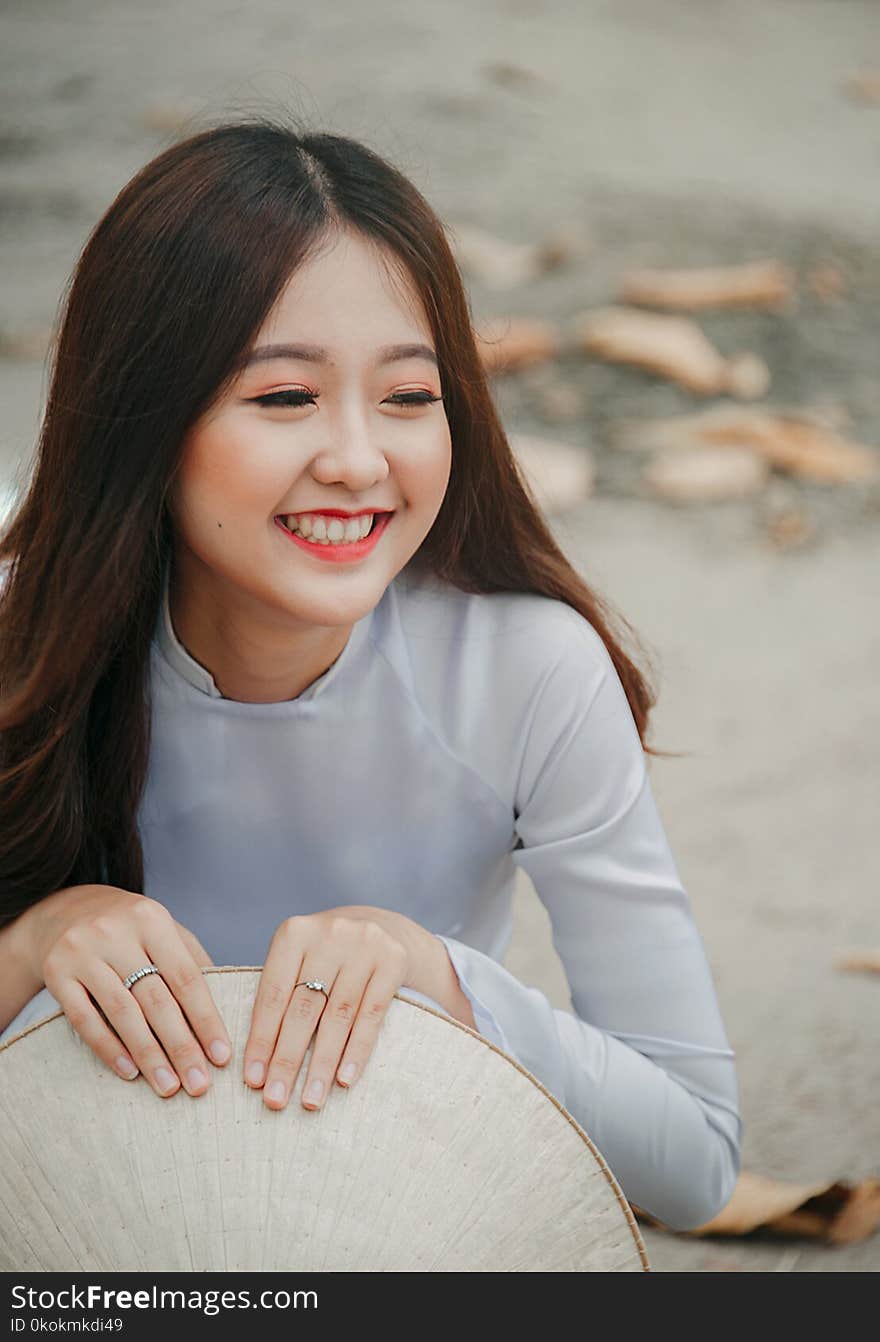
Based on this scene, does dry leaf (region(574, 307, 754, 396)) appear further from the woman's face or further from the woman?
the woman's face

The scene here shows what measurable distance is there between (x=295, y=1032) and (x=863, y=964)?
1344 mm

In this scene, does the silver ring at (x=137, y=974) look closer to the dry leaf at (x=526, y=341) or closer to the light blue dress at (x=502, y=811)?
the light blue dress at (x=502, y=811)

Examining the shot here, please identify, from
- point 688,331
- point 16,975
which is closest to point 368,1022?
point 16,975

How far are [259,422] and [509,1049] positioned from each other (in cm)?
55

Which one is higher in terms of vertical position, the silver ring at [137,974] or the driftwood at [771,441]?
the silver ring at [137,974]

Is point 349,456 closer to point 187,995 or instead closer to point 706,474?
point 187,995

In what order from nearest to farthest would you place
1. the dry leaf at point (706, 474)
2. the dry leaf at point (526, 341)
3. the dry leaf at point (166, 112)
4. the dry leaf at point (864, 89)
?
1. the dry leaf at point (706, 474)
2. the dry leaf at point (526, 341)
3. the dry leaf at point (166, 112)
4. the dry leaf at point (864, 89)

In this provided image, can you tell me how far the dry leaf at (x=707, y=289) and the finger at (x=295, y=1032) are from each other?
3145 millimetres

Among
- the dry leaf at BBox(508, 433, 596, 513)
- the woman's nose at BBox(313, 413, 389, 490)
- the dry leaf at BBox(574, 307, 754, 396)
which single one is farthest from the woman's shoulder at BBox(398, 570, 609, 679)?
the dry leaf at BBox(574, 307, 754, 396)

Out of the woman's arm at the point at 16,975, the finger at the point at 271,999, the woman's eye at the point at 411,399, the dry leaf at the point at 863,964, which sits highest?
the woman's eye at the point at 411,399

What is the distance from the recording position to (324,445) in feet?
4.25

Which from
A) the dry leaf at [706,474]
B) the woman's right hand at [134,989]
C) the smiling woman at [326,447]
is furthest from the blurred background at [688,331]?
the woman's right hand at [134,989]

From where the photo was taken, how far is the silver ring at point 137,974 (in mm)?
1231
